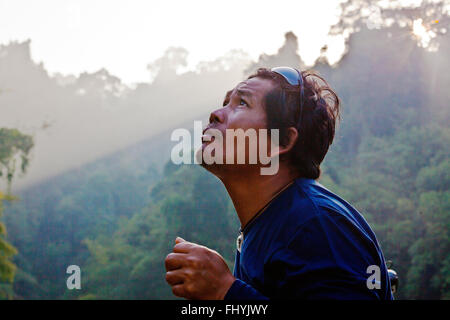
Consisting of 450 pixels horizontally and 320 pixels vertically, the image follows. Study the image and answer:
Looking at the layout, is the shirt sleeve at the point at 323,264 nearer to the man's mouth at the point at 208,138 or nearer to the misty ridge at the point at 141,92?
the man's mouth at the point at 208,138

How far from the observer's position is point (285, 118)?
180cm

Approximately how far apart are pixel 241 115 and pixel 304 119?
235mm

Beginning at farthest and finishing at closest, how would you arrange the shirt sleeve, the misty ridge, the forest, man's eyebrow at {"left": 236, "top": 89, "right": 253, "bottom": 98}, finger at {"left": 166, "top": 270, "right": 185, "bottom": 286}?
the misty ridge
the forest
man's eyebrow at {"left": 236, "top": 89, "right": 253, "bottom": 98}
finger at {"left": 166, "top": 270, "right": 185, "bottom": 286}
the shirt sleeve

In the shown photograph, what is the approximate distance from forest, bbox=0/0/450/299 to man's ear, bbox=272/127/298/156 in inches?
605

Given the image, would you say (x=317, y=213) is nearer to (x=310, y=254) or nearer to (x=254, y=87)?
(x=310, y=254)

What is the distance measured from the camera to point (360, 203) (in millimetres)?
26531

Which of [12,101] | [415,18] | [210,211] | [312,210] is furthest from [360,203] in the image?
[12,101]

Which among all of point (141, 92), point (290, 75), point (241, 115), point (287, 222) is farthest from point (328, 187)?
point (141, 92)

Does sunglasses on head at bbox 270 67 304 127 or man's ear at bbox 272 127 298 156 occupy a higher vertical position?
sunglasses on head at bbox 270 67 304 127

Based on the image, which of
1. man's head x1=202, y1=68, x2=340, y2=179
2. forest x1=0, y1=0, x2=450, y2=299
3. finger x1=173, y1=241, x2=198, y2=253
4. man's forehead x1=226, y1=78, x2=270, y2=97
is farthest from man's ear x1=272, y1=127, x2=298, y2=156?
forest x1=0, y1=0, x2=450, y2=299

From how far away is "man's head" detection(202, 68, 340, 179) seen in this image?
70.6 inches

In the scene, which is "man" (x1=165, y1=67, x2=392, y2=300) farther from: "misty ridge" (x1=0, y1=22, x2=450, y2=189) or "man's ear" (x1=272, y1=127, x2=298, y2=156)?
"misty ridge" (x1=0, y1=22, x2=450, y2=189)

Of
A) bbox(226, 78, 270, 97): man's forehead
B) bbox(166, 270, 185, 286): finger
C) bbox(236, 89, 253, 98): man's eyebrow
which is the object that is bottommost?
bbox(166, 270, 185, 286): finger

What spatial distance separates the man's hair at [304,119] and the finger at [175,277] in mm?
630
